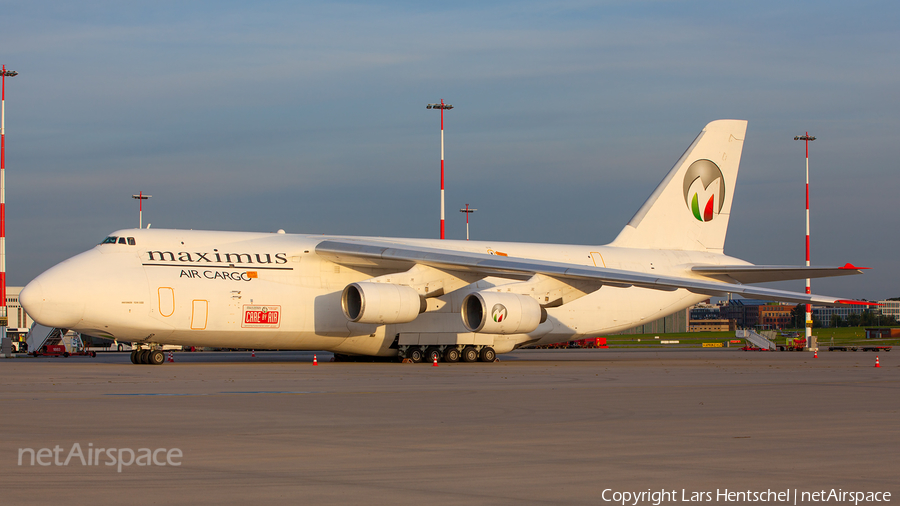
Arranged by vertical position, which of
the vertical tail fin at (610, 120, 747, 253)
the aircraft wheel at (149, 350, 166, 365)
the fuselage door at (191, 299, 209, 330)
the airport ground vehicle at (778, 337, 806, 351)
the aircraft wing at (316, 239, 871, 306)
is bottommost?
the airport ground vehicle at (778, 337, 806, 351)

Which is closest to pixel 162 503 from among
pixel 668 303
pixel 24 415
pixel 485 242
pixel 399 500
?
pixel 399 500

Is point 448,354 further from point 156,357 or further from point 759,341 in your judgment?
point 759,341

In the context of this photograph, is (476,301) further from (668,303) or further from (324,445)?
(324,445)

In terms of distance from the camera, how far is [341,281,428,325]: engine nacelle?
23359 millimetres

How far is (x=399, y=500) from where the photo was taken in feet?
19.5

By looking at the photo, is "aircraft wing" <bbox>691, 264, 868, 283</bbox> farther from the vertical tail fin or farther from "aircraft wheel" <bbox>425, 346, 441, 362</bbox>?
"aircraft wheel" <bbox>425, 346, 441, 362</bbox>

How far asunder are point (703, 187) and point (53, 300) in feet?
65.1

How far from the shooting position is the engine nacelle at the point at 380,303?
23.4 m

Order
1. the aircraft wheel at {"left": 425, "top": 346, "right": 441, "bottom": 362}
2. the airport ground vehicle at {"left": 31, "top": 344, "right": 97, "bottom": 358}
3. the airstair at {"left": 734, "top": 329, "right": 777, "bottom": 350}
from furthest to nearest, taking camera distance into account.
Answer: the airstair at {"left": 734, "top": 329, "right": 777, "bottom": 350}, the airport ground vehicle at {"left": 31, "top": 344, "right": 97, "bottom": 358}, the aircraft wheel at {"left": 425, "top": 346, "right": 441, "bottom": 362}

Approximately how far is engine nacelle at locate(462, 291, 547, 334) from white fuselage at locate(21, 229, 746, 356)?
1.92 meters

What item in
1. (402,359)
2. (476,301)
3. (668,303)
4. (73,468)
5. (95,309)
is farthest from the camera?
(668,303)

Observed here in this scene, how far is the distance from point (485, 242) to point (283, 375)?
32.4 ft

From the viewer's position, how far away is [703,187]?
31125 millimetres

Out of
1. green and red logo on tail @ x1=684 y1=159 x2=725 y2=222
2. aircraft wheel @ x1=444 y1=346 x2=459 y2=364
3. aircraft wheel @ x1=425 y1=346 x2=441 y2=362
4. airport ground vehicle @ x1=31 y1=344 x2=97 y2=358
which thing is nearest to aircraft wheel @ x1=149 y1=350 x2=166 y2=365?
aircraft wheel @ x1=425 y1=346 x2=441 y2=362
